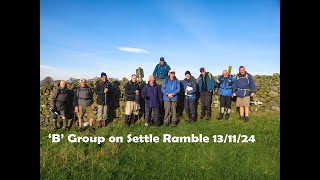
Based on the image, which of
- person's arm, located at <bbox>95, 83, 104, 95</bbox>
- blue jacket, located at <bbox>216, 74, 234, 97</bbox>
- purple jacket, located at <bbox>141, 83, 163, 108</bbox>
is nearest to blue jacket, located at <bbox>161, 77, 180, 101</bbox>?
purple jacket, located at <bbox>141, 83, 163, 108</bbox>

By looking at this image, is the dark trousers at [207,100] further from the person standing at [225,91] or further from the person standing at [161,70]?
the person standing at [161,70]

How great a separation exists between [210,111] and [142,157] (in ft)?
17.5

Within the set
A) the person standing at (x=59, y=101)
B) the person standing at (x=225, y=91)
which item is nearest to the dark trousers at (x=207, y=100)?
the person standing at (x=225, y=91)

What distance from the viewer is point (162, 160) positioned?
12.9 m

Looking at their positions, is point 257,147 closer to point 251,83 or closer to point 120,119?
point 251,83

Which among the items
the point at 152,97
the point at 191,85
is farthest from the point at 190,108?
the point at 152,97

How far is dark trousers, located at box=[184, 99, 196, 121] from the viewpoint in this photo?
54.4 feet

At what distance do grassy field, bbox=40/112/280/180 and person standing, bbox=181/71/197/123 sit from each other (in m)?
1.99

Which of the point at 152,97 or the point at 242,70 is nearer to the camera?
the point at 152,97

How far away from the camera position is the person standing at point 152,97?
15.9 m

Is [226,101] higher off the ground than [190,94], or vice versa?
[190,94]

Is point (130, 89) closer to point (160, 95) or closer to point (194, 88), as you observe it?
point (160, 95)

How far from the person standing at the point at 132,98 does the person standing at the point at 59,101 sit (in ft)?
8.33

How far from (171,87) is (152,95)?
0.88m
